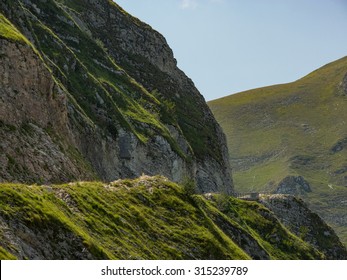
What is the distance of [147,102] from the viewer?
109 meters

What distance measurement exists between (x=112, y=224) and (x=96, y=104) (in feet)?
158

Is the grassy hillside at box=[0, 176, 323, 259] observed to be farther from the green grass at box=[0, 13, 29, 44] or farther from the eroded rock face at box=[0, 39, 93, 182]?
the green grass at box=[0, 13, 29, 44]

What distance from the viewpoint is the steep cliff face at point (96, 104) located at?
6387 cm

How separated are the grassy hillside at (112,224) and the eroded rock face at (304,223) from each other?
29403 mm

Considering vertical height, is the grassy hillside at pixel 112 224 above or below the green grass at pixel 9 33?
below

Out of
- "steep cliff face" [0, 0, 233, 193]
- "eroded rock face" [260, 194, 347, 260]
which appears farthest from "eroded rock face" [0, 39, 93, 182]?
"eroded rock face" [260, 194, 347, 260]

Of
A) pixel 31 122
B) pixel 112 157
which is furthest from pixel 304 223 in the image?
pixel 31 122

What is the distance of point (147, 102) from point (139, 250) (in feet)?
229

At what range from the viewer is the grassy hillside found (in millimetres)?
31734

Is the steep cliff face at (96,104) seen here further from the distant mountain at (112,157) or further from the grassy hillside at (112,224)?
the grassy hillside at (112,224)

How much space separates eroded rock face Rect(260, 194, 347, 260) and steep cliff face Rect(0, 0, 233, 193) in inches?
475

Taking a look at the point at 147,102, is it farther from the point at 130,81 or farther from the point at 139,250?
the point at 139,250

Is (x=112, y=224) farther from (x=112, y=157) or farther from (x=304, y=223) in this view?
(x=304, y=223)

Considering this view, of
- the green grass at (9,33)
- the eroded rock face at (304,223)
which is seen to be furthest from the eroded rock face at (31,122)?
the eroded rock face at (304,223)
